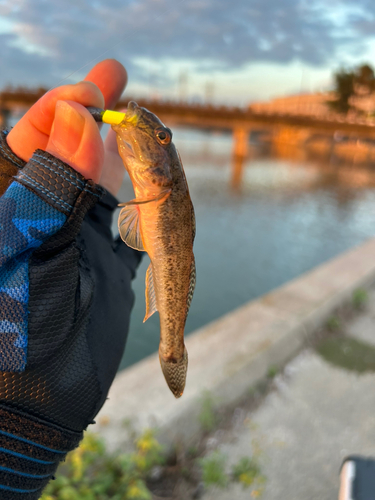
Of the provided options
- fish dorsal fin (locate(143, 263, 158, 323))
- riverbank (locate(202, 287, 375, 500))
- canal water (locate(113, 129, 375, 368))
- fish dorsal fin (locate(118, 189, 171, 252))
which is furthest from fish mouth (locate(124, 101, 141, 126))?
canal water (locate(113, 129, 375, 368))

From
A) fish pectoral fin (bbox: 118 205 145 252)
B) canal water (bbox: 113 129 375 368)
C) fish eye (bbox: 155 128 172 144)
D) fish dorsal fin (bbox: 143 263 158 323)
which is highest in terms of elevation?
fish eye (bbox: 155 128 172 144)

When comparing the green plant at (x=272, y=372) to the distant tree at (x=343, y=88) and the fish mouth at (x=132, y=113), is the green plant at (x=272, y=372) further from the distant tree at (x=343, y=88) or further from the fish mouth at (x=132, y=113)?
the distant tree at (x=343, y=88)

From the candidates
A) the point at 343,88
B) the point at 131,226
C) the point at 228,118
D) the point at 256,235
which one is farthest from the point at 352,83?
the point at 131,226

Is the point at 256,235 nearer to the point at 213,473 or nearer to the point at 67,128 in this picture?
the point at 213,473

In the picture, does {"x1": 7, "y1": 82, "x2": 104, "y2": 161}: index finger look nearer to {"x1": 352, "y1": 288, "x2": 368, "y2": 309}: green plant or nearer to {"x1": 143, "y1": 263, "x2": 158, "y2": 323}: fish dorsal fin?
{"x1": 143, "y1": 263, "x2": 158, "y2": 323}: fish dorsal fin

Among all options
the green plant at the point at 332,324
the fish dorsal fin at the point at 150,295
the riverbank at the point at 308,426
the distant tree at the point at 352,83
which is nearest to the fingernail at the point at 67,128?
the fish dorsal fin at the point at 150,295

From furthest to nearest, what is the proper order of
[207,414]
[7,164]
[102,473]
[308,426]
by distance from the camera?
1. [308,426]
2. [207,414]
3. [102,473]
4. [7,164]
